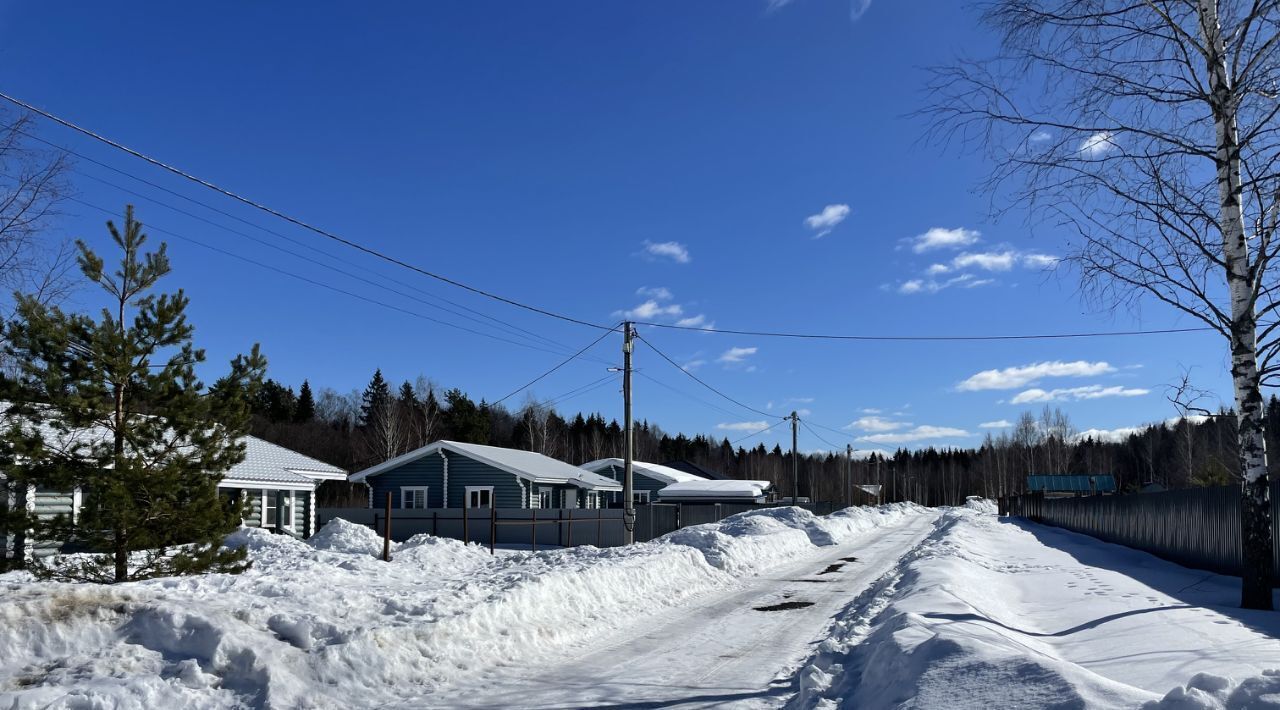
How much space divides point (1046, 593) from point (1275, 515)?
406 cm

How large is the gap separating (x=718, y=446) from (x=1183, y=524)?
15118cm

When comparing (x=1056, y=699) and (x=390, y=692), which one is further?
(x=390, y=692)

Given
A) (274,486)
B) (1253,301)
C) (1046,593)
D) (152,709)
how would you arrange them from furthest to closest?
(274,486)
(1046,593)
(1253,301)
(152,709)

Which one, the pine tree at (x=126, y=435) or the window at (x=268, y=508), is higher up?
the pine tree at (x=126, y=435)

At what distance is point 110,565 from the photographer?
11.4 meters

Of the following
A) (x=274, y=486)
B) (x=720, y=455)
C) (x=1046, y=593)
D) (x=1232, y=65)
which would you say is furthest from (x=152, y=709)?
(x=720, y=455)

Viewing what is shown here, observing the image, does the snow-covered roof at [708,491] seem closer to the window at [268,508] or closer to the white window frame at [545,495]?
the white window frame at [545,495]

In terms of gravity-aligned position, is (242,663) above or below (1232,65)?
below

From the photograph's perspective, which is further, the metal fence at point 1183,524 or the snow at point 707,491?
the snow at point 707,491

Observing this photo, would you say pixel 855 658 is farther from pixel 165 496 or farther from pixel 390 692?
pixel 165 496

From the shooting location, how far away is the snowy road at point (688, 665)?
781 cm

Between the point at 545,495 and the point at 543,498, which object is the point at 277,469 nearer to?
the point at 543,498

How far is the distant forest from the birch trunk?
40.5 m

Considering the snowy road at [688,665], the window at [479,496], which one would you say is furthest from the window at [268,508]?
the snowy road at [688,665]
